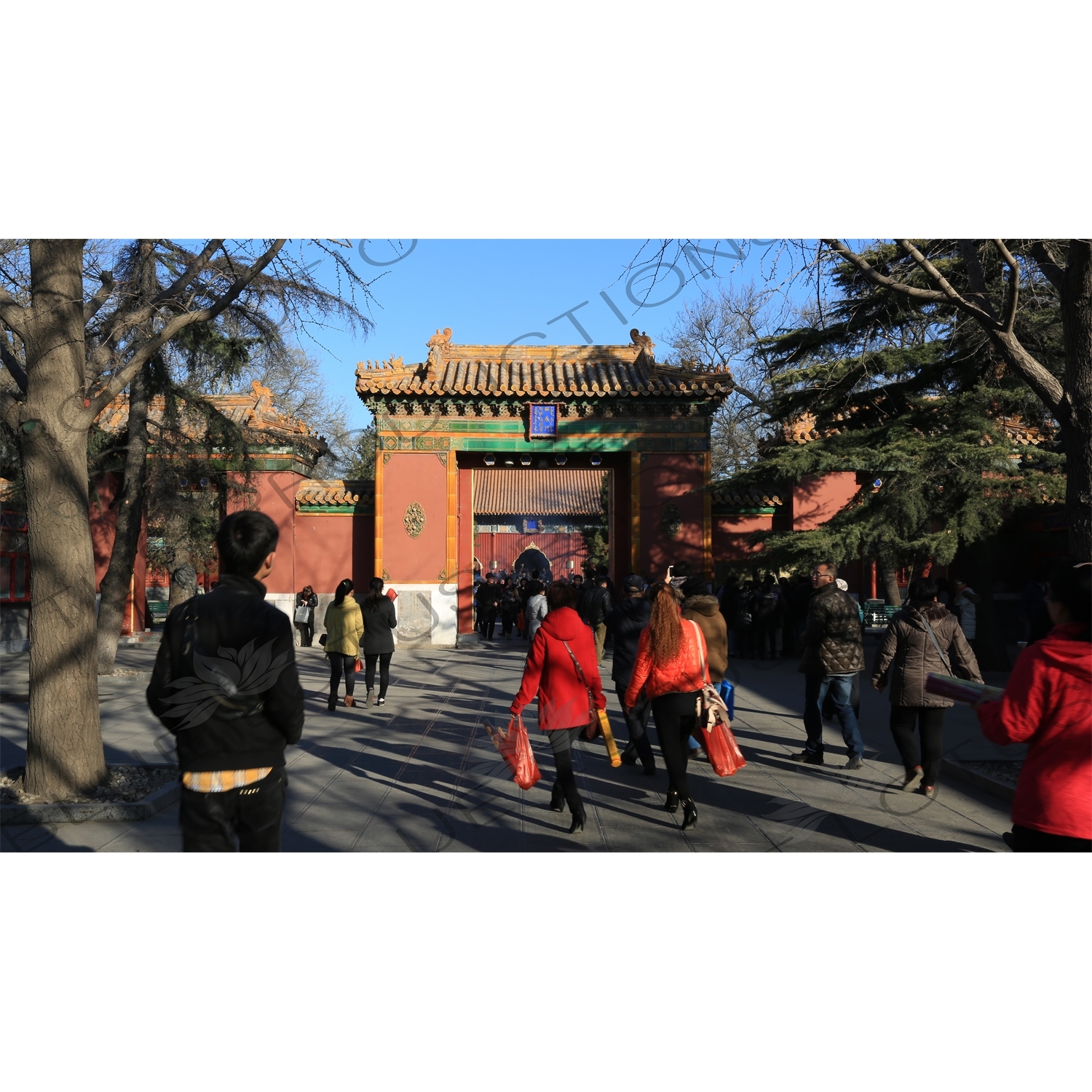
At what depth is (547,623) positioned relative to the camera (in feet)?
18.1

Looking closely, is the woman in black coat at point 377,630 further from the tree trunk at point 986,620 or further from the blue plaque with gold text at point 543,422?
the tree trunk at point 986,620

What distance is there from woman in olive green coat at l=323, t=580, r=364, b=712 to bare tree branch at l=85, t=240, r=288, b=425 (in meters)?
3.82

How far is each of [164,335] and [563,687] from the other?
3920 millimetres

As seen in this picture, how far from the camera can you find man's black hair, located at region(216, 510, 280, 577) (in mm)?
3094

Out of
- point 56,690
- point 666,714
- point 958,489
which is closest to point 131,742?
point 56,690

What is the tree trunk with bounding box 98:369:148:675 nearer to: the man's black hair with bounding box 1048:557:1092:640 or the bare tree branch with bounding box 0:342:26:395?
the bare tree branch with bounding box 0:342:26:395

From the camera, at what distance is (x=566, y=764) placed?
17.4 feet

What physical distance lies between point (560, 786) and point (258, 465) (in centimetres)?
1505

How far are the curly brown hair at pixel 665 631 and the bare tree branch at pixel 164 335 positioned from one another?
161 inches

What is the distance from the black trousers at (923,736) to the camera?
615cm

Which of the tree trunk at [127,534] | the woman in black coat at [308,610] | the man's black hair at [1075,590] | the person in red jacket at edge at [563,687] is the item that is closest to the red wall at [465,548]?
the woman in black coat at [308,610]

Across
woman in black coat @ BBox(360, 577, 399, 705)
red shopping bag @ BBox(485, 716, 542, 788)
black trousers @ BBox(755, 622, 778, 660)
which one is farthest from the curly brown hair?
black trousers @ BBox(755, 622, 778, 660)

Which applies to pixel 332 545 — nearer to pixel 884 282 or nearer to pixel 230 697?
pixel 884 282

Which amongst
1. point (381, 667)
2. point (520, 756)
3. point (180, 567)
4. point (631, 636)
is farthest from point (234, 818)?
point (180, 567)
